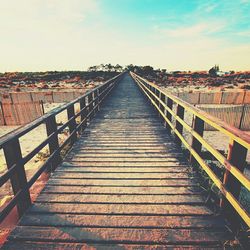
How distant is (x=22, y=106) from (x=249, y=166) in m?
14.4

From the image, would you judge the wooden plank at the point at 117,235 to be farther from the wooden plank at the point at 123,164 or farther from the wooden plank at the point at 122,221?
the wooden plank at the point at 123,164

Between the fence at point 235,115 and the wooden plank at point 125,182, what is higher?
the wooden plank at point 125,182

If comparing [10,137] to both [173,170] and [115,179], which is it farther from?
[173,170]

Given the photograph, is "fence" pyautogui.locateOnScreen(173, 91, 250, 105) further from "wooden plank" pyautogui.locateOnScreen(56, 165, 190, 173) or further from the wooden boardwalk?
"wooden plank" pyautogui.locateOnScreen(56, 165, 190, 173)

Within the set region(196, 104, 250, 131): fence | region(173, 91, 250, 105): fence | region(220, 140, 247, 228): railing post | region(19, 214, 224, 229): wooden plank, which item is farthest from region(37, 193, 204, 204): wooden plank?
region(173, 91, 250, 105): fence

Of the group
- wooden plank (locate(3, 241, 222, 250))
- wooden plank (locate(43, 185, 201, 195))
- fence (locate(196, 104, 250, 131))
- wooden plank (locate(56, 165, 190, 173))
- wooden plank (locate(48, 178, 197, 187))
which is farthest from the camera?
Answer: fence (locate(196, 104, 250, 131))

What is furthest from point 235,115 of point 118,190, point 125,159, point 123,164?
point 118,190

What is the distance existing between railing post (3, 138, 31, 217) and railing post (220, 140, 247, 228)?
2472 millimetres

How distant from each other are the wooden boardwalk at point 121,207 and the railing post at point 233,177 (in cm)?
16

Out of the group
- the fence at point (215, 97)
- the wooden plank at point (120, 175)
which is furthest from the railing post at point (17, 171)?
the fence at point (215, 97)

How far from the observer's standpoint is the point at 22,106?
15609 mm

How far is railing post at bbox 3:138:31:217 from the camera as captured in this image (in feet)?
8.20

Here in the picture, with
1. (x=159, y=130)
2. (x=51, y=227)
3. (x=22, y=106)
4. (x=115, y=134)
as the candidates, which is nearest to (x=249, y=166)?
(x=159, y=130)

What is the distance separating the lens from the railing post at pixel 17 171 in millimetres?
2500
